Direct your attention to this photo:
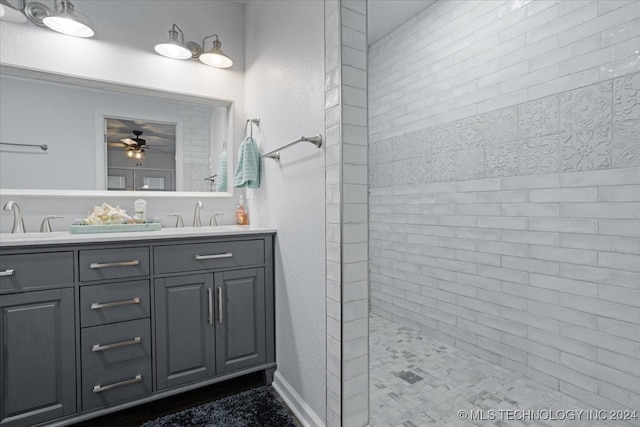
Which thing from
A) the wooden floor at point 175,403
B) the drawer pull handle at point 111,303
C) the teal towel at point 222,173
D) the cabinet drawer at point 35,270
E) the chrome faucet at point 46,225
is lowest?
the wooden floor at point 175,403

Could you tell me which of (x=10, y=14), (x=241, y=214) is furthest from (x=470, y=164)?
(x=10, y=14)

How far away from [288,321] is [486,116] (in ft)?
6.02

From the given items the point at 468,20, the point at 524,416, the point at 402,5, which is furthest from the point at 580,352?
the point at 402,5

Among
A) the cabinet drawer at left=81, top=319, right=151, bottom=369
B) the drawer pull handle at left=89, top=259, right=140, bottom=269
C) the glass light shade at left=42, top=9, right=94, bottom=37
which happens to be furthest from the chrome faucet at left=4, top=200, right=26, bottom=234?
the glass light shade at left=42, top=9, right=94, bottom=37

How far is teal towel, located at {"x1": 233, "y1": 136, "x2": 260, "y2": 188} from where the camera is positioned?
2.10 metres

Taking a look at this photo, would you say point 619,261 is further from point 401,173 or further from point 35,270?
point 35,270

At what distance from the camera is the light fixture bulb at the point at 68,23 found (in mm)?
1780

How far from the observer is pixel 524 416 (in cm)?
159

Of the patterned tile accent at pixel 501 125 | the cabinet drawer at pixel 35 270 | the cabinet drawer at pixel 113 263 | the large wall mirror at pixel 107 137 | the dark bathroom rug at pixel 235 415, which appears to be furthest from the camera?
the patterned tile accent at pixel 501 125

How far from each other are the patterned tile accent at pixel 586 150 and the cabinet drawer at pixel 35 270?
8.26 ft

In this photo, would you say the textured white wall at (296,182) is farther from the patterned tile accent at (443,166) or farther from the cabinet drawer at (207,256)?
the patterned tile accent at (443,166)

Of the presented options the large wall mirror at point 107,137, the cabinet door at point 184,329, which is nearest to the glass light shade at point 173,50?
the large wall mirror at point 107,137

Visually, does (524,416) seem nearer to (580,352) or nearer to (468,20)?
(580,352)

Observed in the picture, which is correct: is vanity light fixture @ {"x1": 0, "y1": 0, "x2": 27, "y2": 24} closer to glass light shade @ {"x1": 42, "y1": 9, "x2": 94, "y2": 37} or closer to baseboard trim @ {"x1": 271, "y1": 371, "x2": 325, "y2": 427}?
glass light shade @ {"x1": 42, "y1": 9, "x2": 94, "y2": 37}
